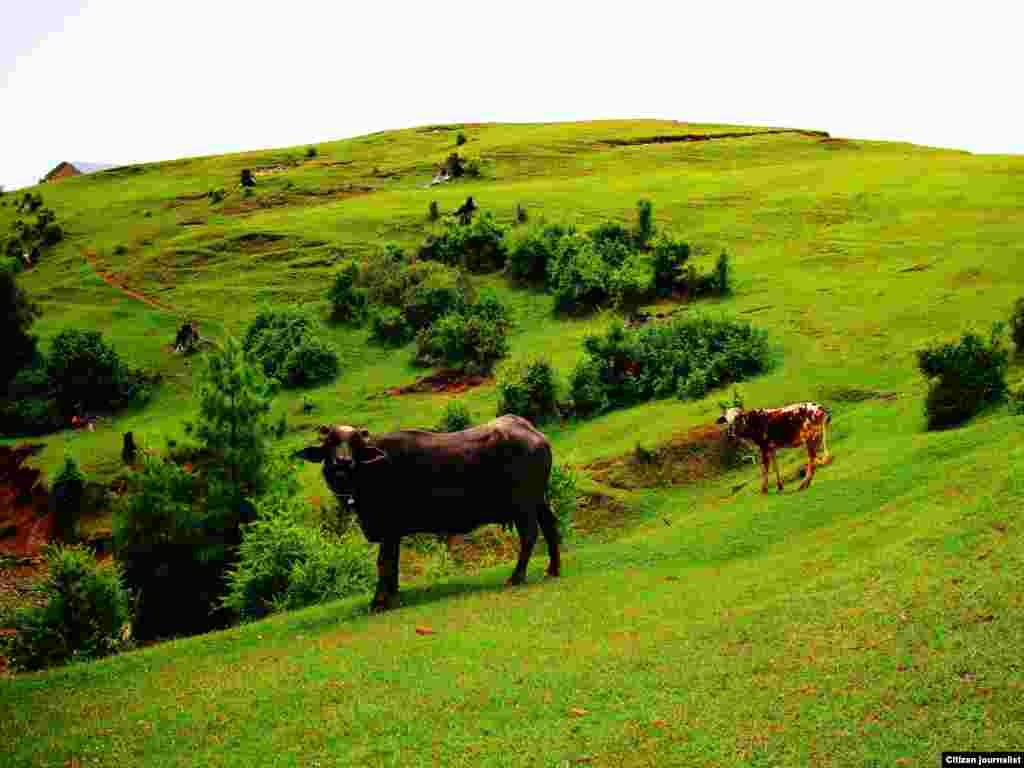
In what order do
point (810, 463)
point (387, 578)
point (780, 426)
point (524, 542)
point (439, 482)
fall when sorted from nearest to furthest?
point (387, 578)
point (439, 482)
point (524, 542)
point (810, 463)
point (780, 426)

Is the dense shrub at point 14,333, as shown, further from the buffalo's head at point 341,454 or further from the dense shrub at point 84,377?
the buffalo's head at point 341,454

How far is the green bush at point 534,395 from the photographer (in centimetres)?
4256

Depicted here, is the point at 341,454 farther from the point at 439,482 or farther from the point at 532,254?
the point at 532,254

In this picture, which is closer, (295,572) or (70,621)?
(295,572)

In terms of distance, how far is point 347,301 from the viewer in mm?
59062

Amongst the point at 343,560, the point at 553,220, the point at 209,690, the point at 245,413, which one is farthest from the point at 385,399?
the point at 209,690

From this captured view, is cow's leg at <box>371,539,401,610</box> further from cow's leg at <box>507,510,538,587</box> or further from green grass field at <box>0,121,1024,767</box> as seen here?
cow's leg at <box>507,510,538,587</box>

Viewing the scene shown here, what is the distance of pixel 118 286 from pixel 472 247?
24.1m

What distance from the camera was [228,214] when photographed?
3282 inches

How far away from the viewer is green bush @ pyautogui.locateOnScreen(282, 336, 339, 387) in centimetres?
5281

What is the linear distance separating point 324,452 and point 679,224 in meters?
48.8

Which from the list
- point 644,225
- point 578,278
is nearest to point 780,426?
point 578,278

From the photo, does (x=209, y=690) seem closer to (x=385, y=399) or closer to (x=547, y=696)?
(x=547, y=696)

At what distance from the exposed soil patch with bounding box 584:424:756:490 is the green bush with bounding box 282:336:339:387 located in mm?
22273
